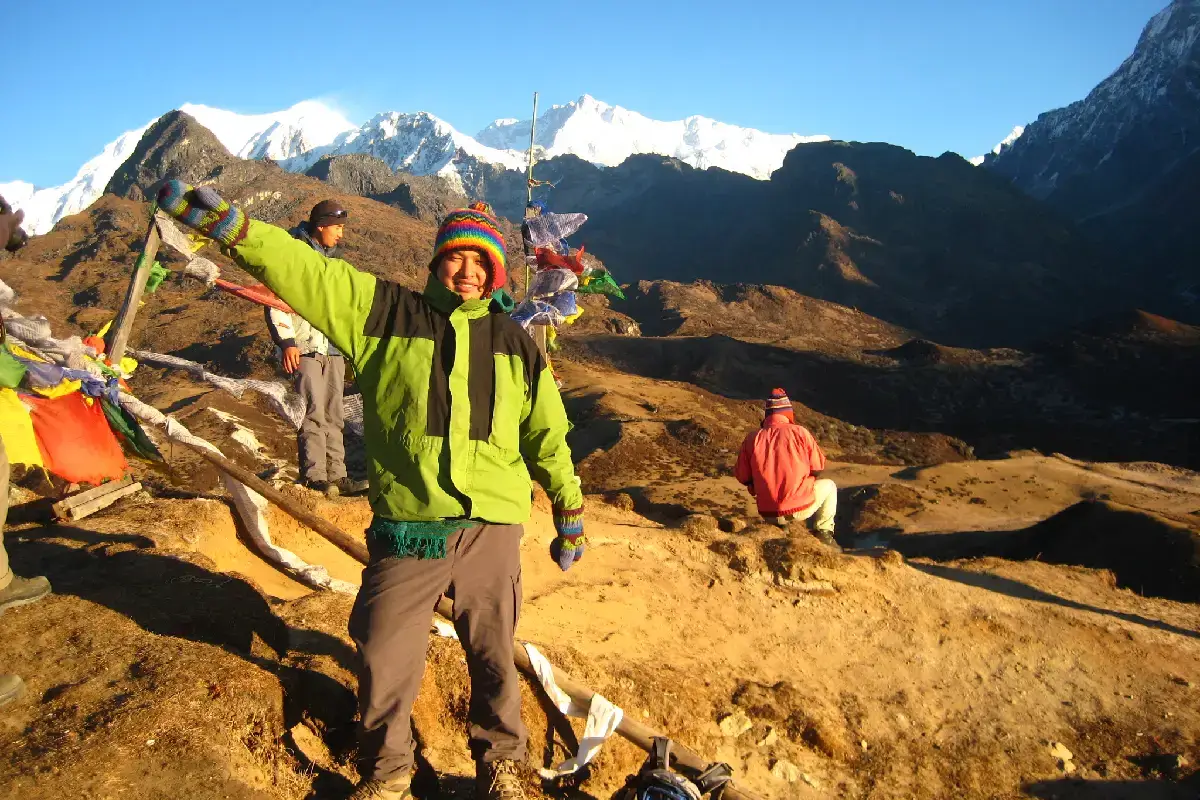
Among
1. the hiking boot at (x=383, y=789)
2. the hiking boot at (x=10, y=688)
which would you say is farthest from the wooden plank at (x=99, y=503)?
the hiking boot at (x=383, y=789)

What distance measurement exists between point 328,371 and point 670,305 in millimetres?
39413

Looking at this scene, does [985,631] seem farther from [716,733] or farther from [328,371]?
[328,371]

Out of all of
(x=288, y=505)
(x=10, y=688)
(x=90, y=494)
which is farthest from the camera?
(x=90, y=494)

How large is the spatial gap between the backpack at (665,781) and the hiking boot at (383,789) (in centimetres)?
78

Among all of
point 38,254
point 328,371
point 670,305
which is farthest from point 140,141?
point 328,371

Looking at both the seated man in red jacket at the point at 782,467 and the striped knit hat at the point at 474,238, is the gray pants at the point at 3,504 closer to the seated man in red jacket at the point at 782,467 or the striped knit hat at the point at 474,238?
the striped knit hat at the point at 474,238

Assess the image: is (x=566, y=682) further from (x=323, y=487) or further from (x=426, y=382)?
(x=323, y=487)

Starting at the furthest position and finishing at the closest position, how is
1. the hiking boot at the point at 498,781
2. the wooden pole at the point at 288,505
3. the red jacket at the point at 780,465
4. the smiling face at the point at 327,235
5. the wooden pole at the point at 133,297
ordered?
the red jacket at the point at 780,465
the smiling face at the point at 327,235
the wooden pole at the point at 288,505
the wooden pole at the point at 133,297
the hiking boot at the point at 498,781

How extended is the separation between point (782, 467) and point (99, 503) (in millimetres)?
5152

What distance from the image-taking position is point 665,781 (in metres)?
2.86

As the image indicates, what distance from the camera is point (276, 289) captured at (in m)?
2.50

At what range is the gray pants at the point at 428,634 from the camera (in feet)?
8.59

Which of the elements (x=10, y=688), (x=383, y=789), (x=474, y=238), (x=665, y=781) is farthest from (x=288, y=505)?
(x=665, y=781)

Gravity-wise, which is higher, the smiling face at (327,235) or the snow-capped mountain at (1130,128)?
the snow-capped mountain at (1130,128)
